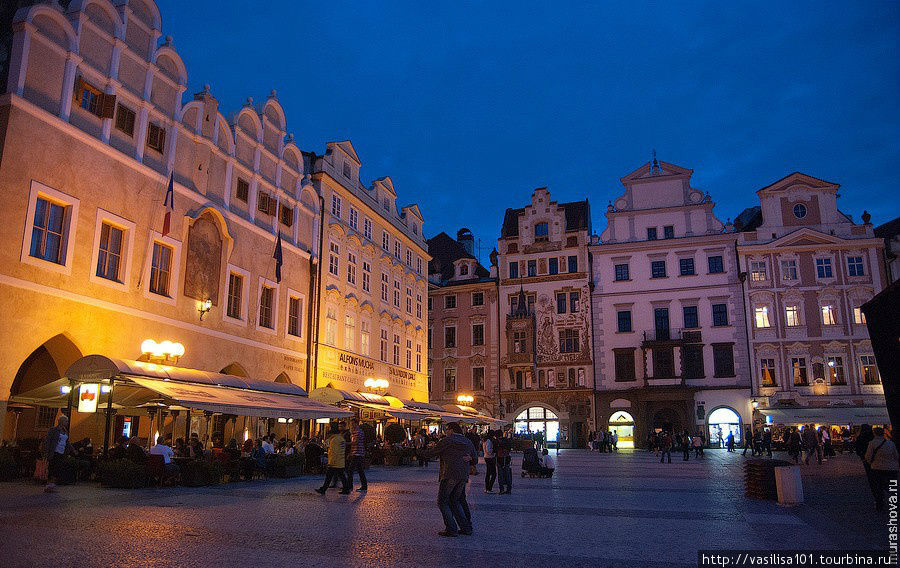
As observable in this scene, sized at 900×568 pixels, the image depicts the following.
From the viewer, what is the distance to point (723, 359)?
48281mm

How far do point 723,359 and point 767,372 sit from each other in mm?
2931

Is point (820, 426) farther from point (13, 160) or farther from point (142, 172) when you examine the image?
point (13, 160)

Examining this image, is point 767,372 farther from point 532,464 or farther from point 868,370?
point 532,464

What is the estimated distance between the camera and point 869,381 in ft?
149

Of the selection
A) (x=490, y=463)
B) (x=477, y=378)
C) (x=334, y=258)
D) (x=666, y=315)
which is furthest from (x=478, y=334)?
(x=490, y=463)

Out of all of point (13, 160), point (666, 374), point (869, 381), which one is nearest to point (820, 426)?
point (869, 381)

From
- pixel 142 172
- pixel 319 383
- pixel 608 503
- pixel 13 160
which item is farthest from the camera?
pixel 319 383

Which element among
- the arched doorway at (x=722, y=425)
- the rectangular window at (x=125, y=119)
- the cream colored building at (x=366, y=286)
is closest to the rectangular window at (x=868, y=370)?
the arched doorway at (x=722, y=425)

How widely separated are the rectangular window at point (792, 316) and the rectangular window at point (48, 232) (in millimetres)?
44629

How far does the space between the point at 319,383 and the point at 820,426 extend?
3299 cm

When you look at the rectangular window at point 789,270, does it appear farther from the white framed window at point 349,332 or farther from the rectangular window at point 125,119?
the rectangular window at point 125,119

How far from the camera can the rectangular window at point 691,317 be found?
162 ft

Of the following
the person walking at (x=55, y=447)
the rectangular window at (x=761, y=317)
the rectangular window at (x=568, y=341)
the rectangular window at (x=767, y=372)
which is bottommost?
the person walking at (x=55, y=447)

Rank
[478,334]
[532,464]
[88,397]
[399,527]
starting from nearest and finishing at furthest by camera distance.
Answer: [399,527] → [88,397] → [532,464] → [478,334]
